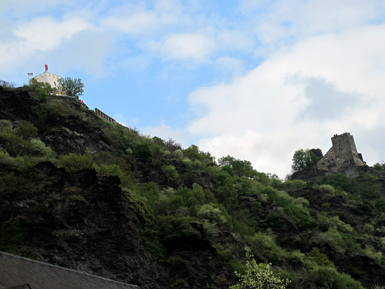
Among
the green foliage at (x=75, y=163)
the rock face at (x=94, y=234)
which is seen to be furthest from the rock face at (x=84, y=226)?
the green foliage at (x=75, y=163)

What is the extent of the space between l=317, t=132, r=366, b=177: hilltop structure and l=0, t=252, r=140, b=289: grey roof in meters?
112

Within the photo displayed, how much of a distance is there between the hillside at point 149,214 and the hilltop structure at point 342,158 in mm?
32430

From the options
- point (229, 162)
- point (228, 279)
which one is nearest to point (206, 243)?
point (228, 279)

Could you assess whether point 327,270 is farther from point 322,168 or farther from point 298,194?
point 322,168

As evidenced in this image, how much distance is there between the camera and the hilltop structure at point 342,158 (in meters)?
131

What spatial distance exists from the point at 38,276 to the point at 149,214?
25.6m

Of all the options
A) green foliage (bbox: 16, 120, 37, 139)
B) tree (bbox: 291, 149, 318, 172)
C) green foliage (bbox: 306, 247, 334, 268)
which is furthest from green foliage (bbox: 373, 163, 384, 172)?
green foliage (bbox: 16, 120, 37, 139)

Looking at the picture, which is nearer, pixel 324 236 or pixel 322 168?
pixel 324 236

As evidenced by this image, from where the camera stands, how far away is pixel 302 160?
143m

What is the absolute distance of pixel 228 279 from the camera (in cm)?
4544

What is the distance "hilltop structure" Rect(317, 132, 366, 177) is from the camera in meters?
131

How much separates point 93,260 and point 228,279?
544 inches

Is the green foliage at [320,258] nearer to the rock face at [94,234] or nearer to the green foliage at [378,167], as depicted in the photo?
the rock face at [94,234]

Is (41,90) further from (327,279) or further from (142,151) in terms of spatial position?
(327,279)
